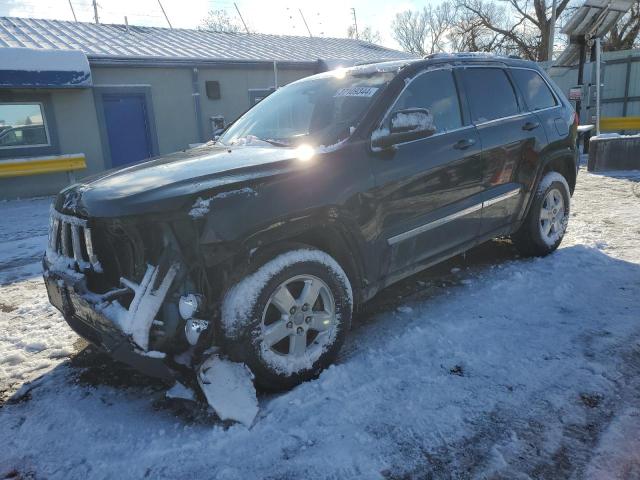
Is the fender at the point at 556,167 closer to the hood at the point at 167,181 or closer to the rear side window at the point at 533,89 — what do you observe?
the rear side window at the point at 533,89

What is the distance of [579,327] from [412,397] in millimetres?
1465

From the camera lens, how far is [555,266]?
173 inches

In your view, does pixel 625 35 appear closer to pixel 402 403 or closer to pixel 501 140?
pixel 501 140

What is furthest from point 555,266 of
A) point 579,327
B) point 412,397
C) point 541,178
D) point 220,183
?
point 220,183

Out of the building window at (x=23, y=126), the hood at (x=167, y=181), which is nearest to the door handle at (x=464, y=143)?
the hood at (x=167, y=181)

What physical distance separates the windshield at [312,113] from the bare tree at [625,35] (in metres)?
32.8

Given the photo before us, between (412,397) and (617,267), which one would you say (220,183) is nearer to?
(412,397)

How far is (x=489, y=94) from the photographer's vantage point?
409cm

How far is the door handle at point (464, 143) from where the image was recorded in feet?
11.7

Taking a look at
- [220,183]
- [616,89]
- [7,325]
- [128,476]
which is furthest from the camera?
[616,89]

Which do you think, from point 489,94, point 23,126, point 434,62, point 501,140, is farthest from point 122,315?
point 23,126

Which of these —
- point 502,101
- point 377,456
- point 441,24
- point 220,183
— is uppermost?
point 441,24

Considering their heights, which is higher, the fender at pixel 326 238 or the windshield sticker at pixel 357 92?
the windshield sticker at pixel 357 92

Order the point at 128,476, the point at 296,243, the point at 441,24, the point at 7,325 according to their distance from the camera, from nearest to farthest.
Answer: the point at 128,476 < the point at 296,243 < the point at 7,325 < the point at 441,24
